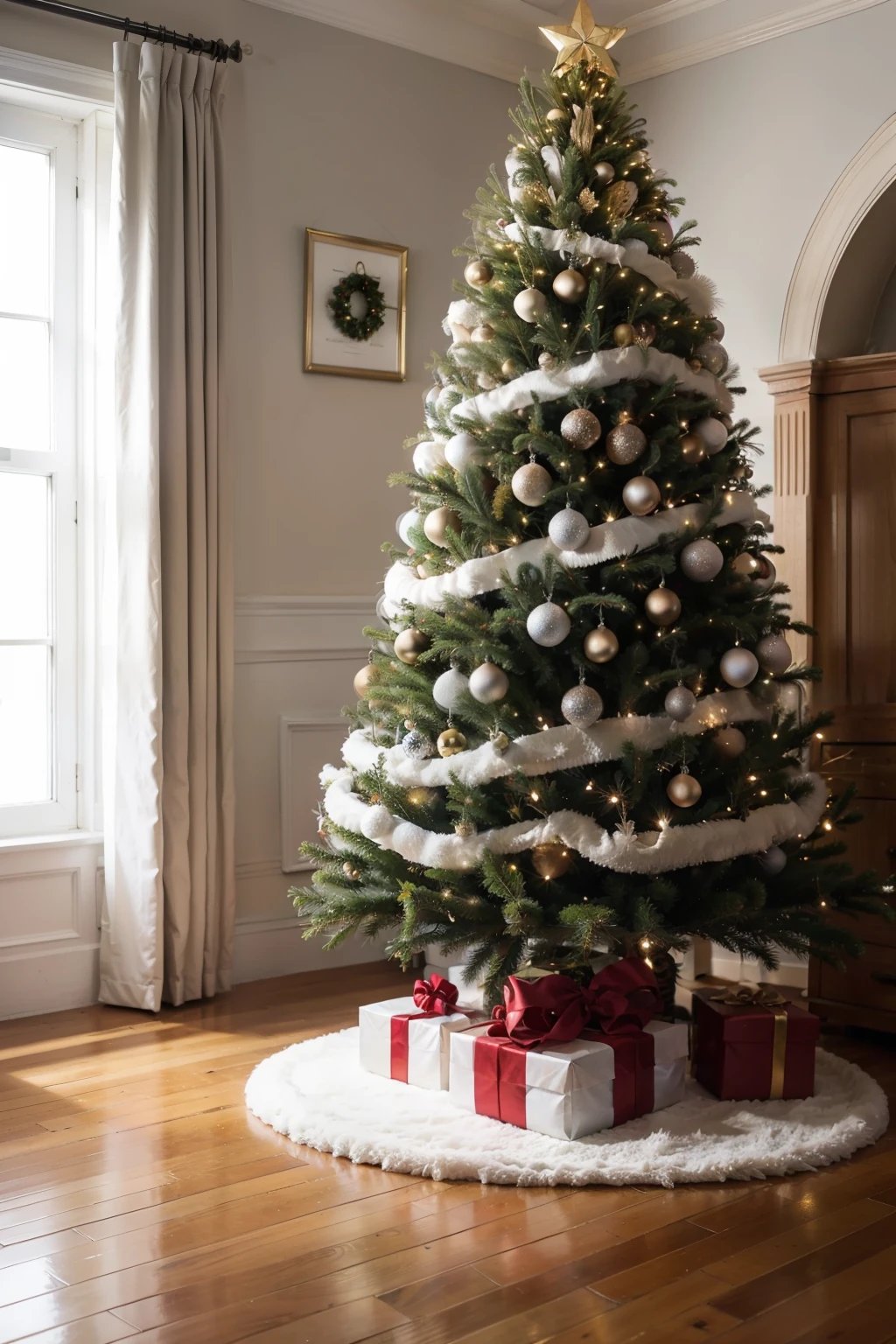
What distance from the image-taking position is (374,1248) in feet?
6.85

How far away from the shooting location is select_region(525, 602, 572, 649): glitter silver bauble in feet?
8.59

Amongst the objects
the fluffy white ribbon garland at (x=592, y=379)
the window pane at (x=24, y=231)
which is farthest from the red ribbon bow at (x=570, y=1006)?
the window pane at (x=24, y=231)

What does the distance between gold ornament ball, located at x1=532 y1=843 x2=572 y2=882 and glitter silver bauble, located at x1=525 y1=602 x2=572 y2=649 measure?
0.42 metres

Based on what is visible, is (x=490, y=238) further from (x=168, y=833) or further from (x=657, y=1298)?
(x=657, y=1298)

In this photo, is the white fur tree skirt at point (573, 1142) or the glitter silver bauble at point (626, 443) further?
the glitter silver bauble at point (626, 443)

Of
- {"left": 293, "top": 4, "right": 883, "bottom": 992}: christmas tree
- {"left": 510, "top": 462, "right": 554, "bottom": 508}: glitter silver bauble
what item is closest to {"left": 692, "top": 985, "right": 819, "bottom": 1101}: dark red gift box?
{"left": 293, "top": 4, "right": 883, "bottom": 992}: christmas tree

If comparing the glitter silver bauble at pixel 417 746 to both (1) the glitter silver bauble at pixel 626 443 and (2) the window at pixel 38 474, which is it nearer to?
(1) the glitter silver bauble at pixel 626 443

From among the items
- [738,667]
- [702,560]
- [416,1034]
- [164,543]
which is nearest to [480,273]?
[702,560]

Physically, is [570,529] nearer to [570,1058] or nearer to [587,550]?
[587,550]

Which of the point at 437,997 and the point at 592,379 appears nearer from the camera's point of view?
the point at 592,379

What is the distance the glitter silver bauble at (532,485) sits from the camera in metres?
2.71

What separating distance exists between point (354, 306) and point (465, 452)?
4.97 ft

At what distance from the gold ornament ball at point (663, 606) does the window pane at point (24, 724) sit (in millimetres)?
1884

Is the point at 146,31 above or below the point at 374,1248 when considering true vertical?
above
